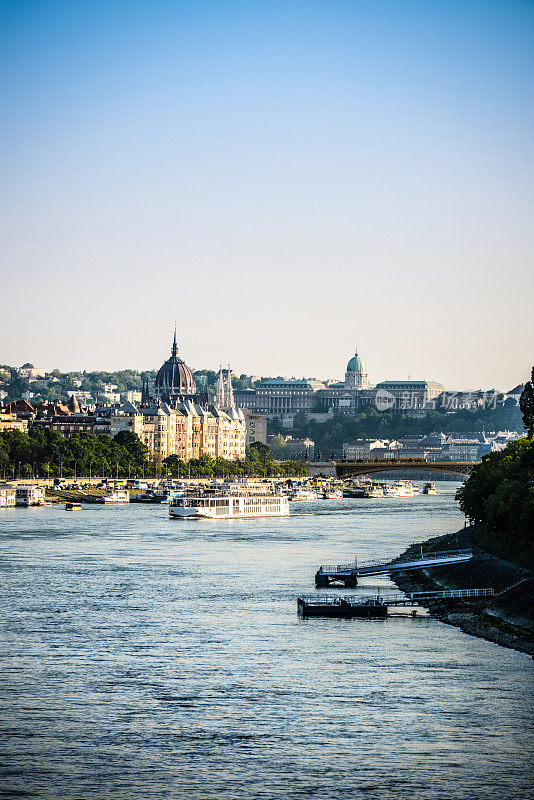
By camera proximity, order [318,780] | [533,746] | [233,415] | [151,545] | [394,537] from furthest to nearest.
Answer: [233,415] → [394,537] → [151,545] → [533,746] → [318,780]

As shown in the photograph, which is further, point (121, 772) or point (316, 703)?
point (316, 703)

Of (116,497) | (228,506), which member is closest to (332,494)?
(116,497)

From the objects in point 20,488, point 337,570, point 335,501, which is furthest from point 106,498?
point 337,570

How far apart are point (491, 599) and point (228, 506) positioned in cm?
5250

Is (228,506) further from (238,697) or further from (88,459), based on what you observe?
(238,697)

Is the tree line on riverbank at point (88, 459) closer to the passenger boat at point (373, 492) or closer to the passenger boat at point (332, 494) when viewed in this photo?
the passenger boat at point (332, 494)

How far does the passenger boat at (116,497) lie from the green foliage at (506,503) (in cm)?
4832

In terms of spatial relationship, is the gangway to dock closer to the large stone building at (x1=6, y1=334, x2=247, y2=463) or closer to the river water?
the river water

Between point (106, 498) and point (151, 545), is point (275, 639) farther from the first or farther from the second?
point (106, 498)

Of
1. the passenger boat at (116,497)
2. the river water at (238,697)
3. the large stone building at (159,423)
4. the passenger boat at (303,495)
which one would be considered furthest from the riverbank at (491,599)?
the large stone building at (159,423)

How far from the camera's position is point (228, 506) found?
97.1 m

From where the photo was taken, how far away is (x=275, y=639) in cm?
3969

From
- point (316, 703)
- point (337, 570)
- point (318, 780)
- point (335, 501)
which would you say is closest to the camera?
point (318, 780)

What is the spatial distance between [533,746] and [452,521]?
62.6 metres
